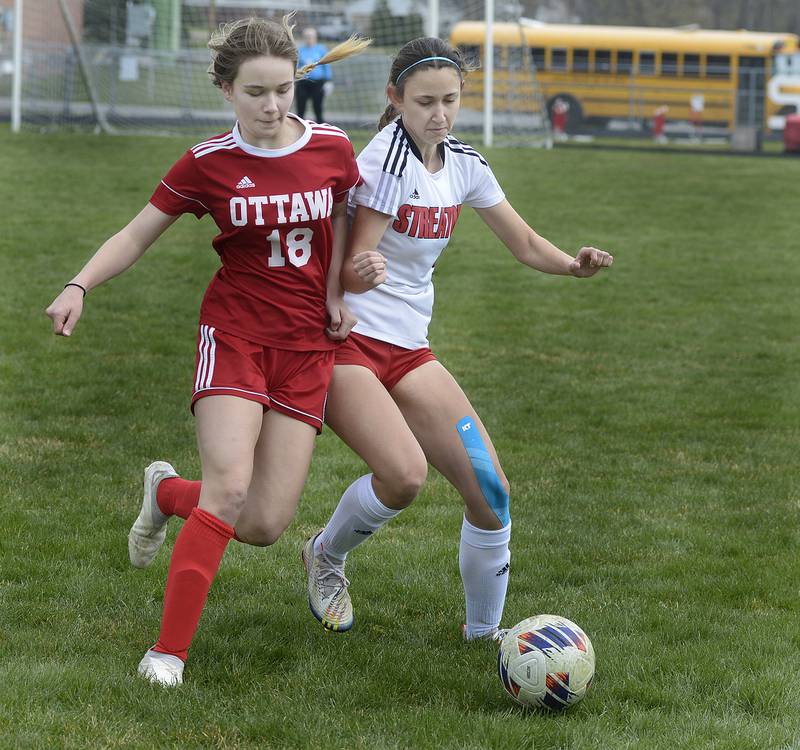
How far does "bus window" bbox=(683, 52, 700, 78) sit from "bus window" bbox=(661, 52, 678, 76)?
0.87 feet

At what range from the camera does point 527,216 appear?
1655 centimetres

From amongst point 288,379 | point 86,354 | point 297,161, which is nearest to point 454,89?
point 297,161

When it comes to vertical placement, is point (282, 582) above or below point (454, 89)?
below

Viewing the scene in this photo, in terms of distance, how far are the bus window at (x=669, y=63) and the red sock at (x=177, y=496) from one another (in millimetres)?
34865

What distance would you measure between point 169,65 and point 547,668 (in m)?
23.2

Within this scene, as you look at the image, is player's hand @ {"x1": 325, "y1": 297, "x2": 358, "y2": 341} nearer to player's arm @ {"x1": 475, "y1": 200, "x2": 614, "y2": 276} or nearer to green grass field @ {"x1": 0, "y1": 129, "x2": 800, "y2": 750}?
player's arm @ {"x1": 475, "y1": 200, "x2": 614, "y2": 276}

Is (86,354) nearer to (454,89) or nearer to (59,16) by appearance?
(454,89)

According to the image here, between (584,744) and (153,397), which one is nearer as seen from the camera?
(584,744)

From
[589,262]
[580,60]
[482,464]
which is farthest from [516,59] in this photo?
[482,464]

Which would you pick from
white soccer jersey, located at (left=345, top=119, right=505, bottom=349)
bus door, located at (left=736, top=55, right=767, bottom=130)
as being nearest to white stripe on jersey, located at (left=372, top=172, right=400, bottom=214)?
white soccer jersey, located at (left=345, top=119, right=505, bottom=349)

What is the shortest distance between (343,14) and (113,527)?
21.7 m

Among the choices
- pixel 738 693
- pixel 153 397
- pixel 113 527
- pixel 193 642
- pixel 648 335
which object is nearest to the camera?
pixel 738 693

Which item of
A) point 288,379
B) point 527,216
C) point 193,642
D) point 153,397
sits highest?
point 288,379

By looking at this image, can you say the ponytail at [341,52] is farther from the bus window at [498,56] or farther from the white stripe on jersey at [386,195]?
the bus window at [498,56]
